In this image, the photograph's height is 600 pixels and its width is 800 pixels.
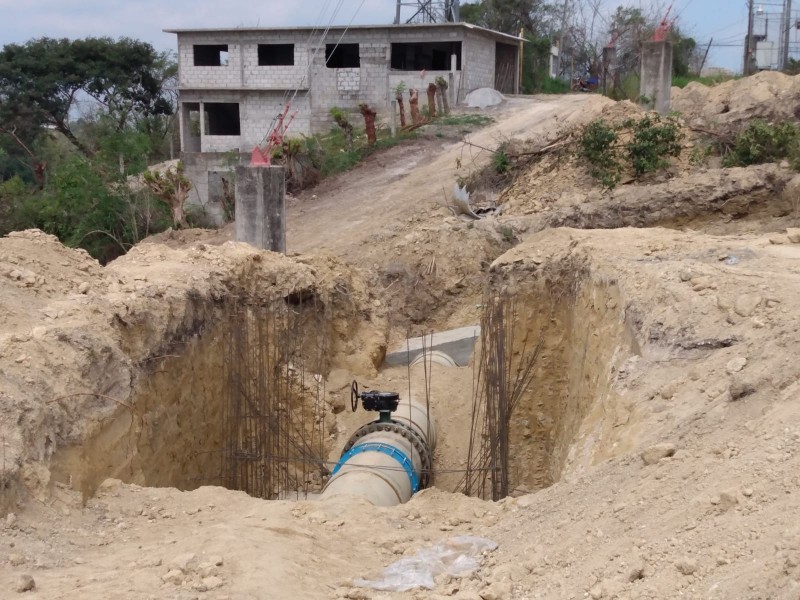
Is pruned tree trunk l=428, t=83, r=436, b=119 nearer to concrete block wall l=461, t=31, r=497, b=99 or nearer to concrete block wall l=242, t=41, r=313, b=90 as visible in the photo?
concrete block wall l=461, t=31, r=497, b=99

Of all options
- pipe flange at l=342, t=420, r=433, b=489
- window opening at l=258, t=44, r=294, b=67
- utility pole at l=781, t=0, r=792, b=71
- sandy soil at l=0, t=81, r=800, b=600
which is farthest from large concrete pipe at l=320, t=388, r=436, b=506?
utility pole at l=781, t=0, r=792, b=71

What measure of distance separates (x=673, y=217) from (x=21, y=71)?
26849mm

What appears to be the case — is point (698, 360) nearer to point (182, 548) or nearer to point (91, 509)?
point (182, 548)

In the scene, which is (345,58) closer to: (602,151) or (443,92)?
(443,92)

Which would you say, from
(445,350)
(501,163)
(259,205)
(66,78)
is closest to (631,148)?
(501,163)

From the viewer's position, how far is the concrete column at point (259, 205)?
47.1 ft

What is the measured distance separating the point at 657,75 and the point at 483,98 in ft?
26.2

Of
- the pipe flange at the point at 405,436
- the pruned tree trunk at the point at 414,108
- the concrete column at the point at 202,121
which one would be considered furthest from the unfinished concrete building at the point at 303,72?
the pipe flange at the point at 405,436

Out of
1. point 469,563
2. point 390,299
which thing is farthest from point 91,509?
point 390,299

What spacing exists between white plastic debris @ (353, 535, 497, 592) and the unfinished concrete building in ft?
79.0

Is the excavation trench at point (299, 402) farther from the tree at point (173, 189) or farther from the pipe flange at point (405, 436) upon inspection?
the tree at point (173, 189)

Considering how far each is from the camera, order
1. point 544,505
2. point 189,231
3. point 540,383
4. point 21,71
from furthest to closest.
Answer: point 21,71 → point 189,231 → point 540,383 → point 544,505

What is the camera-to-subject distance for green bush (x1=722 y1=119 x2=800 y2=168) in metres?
15.6

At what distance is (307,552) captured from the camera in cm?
534
